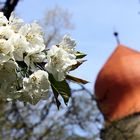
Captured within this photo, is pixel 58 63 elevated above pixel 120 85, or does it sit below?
above

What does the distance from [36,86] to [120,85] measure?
14337mm

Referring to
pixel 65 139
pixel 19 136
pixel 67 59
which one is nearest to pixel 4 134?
pixel 19 136

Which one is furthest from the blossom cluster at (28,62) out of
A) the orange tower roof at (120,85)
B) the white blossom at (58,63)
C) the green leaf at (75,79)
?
the orange tower roof at (120,85)

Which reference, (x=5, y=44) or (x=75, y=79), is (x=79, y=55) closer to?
(x=75, y=79)

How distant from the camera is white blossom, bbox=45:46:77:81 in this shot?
2.06 m

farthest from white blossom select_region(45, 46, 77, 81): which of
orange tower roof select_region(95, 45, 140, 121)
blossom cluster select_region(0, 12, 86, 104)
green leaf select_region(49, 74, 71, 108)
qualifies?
orange tower roof select_region(95, 45, 140, 121)

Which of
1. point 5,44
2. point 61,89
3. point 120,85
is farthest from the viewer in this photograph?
point 120,85

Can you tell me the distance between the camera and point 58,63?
6.77 feet

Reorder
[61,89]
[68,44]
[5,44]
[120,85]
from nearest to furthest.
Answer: [5,44]
[68,44]
[61,89]
[120,85]

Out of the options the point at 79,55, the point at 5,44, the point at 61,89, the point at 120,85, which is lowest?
the point at 120,85

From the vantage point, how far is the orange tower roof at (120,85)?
15.9 meters

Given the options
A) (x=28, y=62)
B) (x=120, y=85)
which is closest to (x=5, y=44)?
(x=28, y=62)

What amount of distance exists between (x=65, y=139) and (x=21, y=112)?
6.89ft

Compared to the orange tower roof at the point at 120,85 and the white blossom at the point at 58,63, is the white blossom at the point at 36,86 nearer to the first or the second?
the white blossom at the point at 58,63
